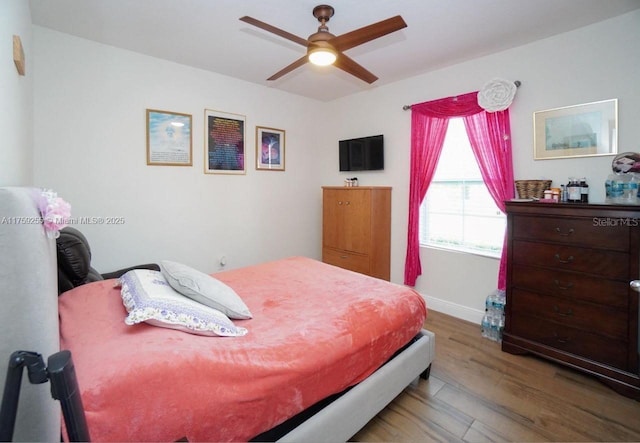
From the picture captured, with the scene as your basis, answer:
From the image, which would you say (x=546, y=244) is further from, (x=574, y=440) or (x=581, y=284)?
(x=574, y=440)

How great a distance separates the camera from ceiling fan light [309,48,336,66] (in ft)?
6.61

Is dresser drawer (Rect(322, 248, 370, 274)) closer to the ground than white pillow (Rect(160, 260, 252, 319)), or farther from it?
closer to the ground

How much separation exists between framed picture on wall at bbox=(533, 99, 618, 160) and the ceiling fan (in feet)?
5.71

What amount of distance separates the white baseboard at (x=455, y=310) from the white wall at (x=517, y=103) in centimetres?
1

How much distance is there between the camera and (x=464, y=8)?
2189 millimetres

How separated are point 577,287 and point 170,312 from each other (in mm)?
2711

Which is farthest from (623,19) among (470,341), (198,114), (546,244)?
(198,114)

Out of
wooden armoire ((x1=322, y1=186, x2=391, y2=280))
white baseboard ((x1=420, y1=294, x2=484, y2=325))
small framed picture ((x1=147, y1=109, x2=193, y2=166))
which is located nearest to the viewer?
small framed picture ((x1=147, y1=109, x2=193, y2=166))

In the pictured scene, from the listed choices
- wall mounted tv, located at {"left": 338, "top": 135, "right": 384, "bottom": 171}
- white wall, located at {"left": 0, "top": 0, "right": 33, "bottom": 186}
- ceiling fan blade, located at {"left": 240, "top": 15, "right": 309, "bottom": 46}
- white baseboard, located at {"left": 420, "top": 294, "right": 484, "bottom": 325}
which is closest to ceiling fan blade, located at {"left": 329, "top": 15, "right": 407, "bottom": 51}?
ceiling fan blade, located at {"left": 240, "top": 15, "right": 309, "bottom": 46}

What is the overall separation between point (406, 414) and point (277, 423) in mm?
979

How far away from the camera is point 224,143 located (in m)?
3.55

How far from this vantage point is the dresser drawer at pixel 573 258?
205cm

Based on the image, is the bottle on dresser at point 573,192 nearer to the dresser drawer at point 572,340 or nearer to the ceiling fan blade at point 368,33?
the dresser drawer at point 572,340

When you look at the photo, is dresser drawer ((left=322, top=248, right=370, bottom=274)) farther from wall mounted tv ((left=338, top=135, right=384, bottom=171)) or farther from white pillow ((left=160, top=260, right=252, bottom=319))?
white pillow ((left=160, top=260, right=252, bottom=319))
